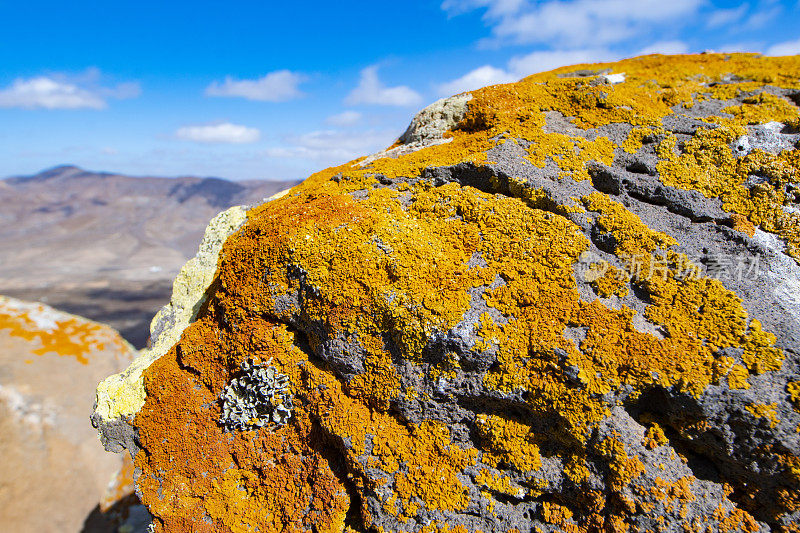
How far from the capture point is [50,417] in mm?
11750

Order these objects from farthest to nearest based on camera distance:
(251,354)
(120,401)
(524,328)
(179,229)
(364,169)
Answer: (179,229), (364,169), (120,401), (251,354), (524,328)

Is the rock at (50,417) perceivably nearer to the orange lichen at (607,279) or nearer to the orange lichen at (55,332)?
the orange lichen at (55,332)

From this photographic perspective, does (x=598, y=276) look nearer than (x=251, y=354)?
Yes

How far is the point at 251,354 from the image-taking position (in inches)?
211

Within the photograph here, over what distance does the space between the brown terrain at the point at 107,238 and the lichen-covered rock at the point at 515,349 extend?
3737 cm

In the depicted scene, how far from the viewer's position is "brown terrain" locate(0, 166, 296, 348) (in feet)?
216

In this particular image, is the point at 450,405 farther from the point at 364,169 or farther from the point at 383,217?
the point at 364,169

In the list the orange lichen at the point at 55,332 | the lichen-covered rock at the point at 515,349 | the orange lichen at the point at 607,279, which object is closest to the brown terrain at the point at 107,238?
the orange lichen at the point at 55,332

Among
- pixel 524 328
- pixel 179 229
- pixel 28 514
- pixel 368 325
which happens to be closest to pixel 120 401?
pixel 368 325

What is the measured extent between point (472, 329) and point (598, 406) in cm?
155

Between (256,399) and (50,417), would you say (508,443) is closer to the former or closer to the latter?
(256,399)

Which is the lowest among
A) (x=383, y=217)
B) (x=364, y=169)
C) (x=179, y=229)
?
(x=179, y=229)

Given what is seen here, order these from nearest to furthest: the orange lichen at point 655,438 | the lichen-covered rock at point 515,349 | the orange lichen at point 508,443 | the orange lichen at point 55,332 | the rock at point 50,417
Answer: the lichen-covered rock at point 515,349
the orange lichen at point 655,438
the orange lichen at point 508,443
the rock at point 50,417
the orange lichen at point 55,332

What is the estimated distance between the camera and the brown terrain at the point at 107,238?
6594 centimetres
